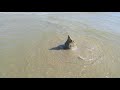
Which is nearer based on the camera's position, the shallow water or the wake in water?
the shallow water

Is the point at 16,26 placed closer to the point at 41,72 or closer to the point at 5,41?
the point at 5,41

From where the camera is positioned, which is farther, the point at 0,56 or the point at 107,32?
the point at 107,32

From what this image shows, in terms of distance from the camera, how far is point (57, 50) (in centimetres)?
902

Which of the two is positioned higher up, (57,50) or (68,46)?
(68,46)

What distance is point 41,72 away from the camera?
6.85 m

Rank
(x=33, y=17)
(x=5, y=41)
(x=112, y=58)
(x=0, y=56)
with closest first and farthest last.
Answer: (x=0, y=56) < (x=112, y=58) < (x=5, y=41) < (x=33, y=17)

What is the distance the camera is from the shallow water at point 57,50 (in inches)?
281

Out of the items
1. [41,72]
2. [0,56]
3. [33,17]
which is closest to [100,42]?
[41,72]

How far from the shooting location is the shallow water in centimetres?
713

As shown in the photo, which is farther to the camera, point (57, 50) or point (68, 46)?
point (68, 46)
